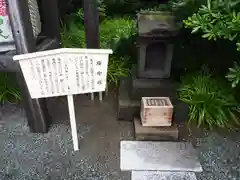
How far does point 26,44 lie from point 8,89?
3.84ft

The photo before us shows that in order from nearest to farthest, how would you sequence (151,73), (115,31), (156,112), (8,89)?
(156,112), (151,73), (8,89), (115,31)

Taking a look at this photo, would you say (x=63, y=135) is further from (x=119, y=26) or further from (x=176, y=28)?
(x=119, y=26)

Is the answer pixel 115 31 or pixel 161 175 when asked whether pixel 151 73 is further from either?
pixel 115 31

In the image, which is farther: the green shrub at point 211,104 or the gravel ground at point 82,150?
the green shrub at point 211,104

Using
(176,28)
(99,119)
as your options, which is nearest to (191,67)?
(176,28)

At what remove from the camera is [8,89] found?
9.98 feet

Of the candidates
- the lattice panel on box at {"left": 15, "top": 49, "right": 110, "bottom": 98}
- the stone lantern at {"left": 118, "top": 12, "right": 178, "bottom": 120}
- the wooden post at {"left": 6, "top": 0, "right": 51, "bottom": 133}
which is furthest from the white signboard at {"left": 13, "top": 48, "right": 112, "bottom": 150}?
the stone lantern at {"left": 118, "top": 12, "right": 178, "bottom": 120}

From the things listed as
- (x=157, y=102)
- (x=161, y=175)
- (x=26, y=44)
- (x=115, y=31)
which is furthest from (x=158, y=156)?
(x=115, y=31)

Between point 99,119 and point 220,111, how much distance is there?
1.31 metres

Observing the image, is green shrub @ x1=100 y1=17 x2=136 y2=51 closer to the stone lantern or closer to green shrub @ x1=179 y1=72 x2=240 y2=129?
the stone lantern

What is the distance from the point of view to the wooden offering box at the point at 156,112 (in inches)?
93.0

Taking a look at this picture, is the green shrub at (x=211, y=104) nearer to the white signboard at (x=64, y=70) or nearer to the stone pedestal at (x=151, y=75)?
the stone pedestal at (x=151, y=75)

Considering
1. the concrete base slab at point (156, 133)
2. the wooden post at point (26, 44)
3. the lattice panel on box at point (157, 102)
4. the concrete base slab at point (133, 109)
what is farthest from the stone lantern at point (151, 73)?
the wooden post at point (26, 44)

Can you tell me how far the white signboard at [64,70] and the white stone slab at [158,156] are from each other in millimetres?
689
